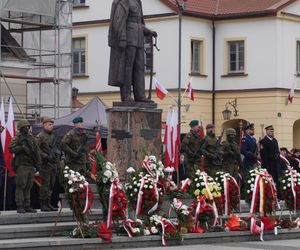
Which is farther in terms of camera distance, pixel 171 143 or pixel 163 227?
pixel 171 143

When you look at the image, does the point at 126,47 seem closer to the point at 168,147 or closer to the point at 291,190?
the point at 168,147

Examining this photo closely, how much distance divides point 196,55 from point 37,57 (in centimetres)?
1243

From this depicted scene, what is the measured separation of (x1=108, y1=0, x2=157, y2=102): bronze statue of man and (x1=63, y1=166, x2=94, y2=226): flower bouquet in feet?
11.6

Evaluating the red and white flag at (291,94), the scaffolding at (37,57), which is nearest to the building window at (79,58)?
the red and white flag at (291,94)

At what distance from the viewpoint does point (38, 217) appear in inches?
761

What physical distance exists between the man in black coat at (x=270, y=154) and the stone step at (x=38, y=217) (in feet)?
21.7

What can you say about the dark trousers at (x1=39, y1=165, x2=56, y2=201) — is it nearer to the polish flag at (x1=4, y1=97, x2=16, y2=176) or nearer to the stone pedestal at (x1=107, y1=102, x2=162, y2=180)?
the polish flag at (x1=4, y1=97, x2=16, y2=176)

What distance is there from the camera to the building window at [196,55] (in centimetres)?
4628

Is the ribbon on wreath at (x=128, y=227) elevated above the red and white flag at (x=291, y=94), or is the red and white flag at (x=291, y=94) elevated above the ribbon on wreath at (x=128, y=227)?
the red and white flag at (x=291, y=94)

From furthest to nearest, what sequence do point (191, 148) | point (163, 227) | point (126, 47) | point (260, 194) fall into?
point (191, 148)
point (126, 47)
point (260, 194)
point (163, 227)

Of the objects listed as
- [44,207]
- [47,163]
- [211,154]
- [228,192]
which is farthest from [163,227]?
[211,154]

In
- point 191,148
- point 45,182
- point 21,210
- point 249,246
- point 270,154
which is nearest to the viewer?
point 249,246

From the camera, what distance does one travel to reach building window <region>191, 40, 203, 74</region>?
46.3 meters

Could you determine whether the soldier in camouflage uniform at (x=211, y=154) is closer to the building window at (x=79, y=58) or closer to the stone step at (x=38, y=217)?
the stone step at (x=38, y=217)
